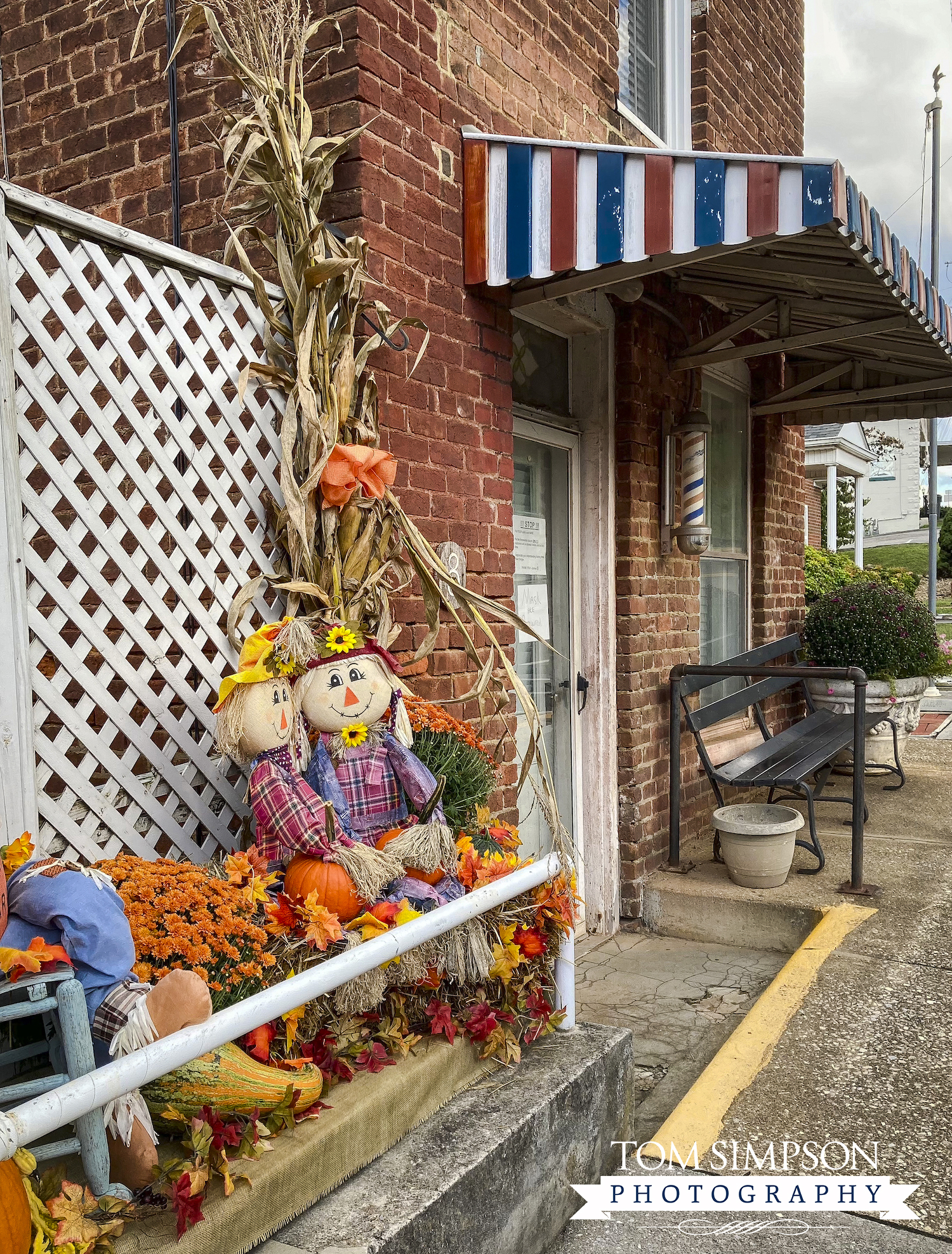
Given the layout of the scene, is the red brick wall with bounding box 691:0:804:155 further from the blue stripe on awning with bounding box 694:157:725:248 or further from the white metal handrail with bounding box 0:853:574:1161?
the white metal handrail with bounding box 0:853:574:1161

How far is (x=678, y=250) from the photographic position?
9.81ft

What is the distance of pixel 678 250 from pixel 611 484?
65.9 inches

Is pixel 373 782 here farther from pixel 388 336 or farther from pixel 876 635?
pixel 876 635

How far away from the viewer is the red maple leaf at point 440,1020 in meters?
2.22

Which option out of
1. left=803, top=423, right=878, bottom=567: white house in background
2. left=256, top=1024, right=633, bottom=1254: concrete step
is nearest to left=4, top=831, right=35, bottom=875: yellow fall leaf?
left=256, top=1024, right=633, bottom=1254: concrete step

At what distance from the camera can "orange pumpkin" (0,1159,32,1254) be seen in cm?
132

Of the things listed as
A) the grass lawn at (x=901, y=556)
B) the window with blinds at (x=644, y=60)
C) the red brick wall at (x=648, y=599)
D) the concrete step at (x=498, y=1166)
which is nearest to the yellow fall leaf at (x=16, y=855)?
the concrete step at (x=498, y=1166)

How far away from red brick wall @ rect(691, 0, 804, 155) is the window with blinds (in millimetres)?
194

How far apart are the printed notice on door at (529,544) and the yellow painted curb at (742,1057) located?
1.92 metres

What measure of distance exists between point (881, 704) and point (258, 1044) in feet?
19.1

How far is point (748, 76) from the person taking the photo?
5.95m

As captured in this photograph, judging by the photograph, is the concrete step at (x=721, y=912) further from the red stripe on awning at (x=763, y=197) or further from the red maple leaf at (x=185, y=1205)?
the red maple leaf at (x=185, y=1205)

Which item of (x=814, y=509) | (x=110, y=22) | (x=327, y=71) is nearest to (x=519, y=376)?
(x=327, y=71)

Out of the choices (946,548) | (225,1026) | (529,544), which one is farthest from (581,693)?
(946,548)
